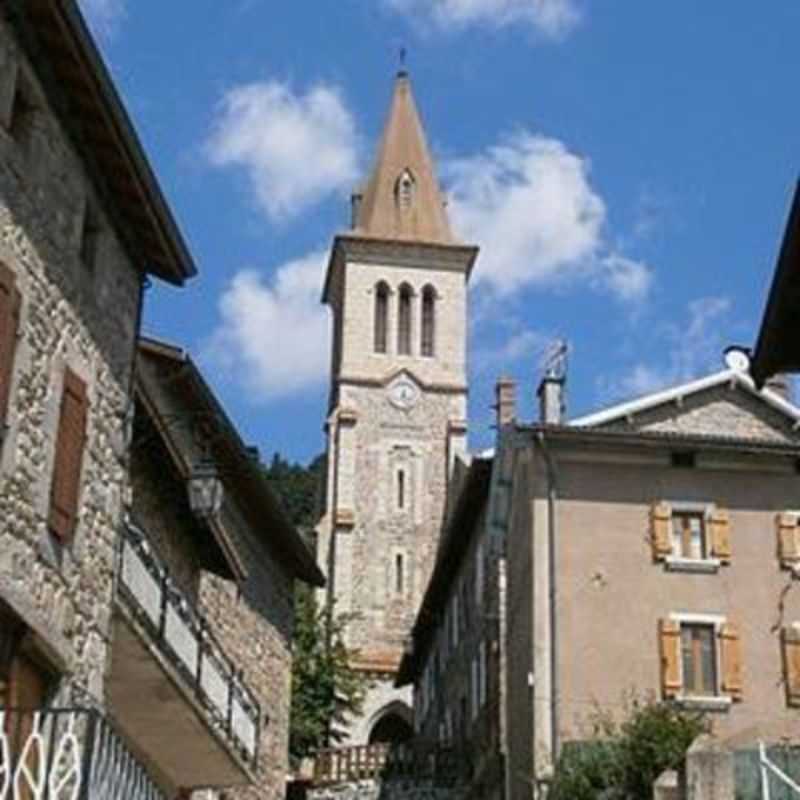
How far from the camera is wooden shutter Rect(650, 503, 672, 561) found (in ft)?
94.0

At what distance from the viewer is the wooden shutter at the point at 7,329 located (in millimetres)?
12062

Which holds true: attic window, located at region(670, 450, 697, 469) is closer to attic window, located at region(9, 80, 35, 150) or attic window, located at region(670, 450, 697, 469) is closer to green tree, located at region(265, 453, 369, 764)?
green tree, located at region(265, 453, 369, 764)

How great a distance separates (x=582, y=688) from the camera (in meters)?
27.8

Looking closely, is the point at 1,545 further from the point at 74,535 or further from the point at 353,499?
the point at 353,499

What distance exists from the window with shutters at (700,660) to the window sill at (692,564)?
30.6 inches

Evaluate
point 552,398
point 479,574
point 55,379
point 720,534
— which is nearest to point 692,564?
point 720,534

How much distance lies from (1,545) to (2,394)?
41.4 inches

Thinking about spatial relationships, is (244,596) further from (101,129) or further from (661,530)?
(101,129)

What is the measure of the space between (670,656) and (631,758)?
186 inches

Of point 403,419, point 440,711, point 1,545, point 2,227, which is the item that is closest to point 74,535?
point 1,545

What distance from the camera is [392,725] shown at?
202ft

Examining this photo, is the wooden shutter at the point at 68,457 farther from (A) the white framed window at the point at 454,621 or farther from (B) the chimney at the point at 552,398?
(A) the white framed window at the point at 454,621

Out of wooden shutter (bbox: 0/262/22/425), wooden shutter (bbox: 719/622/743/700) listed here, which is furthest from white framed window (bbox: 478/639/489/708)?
wooden shutter (bbox: 0/262/22/425)

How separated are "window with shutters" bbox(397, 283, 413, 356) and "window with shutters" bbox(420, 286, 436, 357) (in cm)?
61
